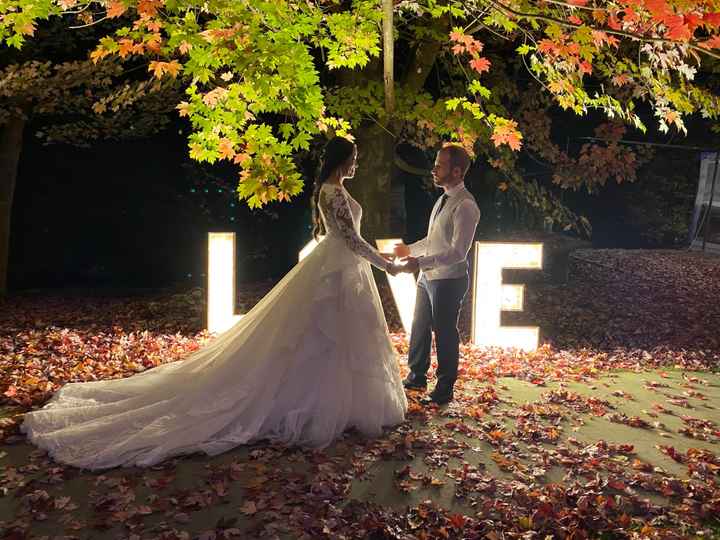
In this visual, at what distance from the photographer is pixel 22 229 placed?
1686 centimetres

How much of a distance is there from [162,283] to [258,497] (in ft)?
44.3

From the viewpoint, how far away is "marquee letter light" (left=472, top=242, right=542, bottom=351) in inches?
391

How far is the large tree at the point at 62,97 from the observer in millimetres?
12062

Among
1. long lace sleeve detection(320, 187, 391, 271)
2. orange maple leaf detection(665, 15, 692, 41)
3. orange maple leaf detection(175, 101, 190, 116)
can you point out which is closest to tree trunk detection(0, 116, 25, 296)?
orange maple leaf detection(175, 101, 190, 116)

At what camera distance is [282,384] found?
20.8 ft

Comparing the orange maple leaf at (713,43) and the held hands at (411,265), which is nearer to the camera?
the orange maple leaf at (713,43)

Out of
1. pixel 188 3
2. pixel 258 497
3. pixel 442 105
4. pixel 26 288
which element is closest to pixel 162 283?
pixel 26 288

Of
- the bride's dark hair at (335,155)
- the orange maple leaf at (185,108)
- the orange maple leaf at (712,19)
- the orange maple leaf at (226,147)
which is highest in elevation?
the orange maple leaf at (712,19)

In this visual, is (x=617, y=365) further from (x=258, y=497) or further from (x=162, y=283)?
(x=162, y=283)

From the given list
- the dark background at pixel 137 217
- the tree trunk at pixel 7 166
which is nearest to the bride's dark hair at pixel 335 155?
the dark background at pixel 137 217

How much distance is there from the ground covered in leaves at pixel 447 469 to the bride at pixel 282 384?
214 mm

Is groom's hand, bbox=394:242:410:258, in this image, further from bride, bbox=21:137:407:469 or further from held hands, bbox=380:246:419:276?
bride, bbox=21:137:407:469

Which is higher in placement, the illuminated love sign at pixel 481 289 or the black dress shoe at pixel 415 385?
the illuminated love sign at pixel 481 289

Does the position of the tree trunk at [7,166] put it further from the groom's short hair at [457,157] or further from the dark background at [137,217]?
the groom's short hair at [457,157]
